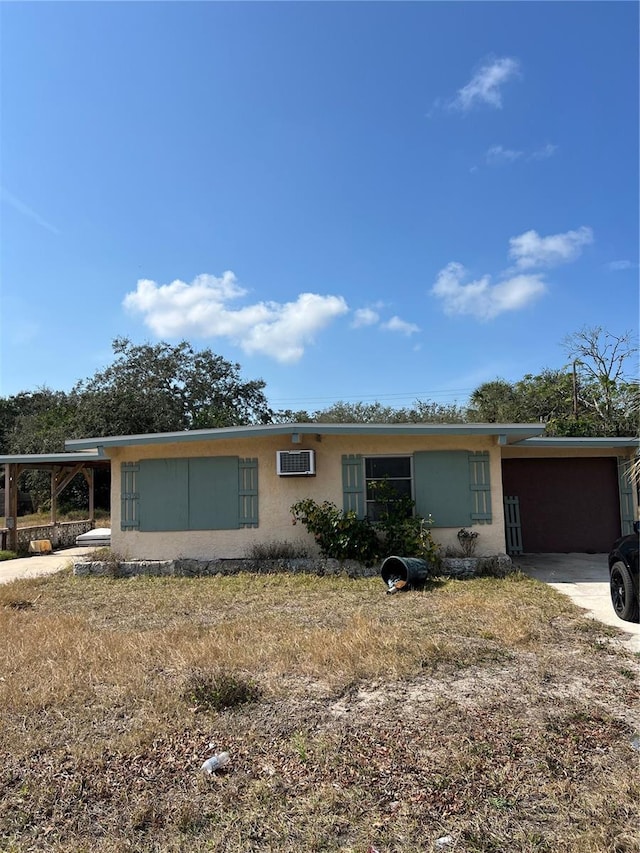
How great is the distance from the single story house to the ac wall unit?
0.06 feet

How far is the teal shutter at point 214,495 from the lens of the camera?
32.8 feet

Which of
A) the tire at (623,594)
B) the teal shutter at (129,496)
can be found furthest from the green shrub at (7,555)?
the tire at (623,594)

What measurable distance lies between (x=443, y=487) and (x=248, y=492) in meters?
3.47

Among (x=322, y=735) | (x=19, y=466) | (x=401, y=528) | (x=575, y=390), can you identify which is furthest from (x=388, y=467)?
(x=575, y=390)

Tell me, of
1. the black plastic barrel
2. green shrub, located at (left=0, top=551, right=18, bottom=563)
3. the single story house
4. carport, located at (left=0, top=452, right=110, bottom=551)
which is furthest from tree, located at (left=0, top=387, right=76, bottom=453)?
the black plastic barrel

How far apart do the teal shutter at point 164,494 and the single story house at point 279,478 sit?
0.06 feet

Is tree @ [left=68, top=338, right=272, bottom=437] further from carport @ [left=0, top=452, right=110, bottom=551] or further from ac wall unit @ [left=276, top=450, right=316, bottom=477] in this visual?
ac wall unit @ [left=276, top=450, right=316, bottom=477]

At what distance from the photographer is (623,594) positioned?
6.04m

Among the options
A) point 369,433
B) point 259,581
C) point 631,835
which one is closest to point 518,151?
point 369,433

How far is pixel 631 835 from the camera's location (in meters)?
2.31

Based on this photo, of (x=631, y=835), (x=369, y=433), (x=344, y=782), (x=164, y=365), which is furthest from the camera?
(x=164, y=365)

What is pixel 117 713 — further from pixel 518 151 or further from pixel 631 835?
pixel 518 151

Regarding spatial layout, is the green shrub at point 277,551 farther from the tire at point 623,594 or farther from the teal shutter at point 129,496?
the tire at point 623,594

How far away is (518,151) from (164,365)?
22.3 metres
